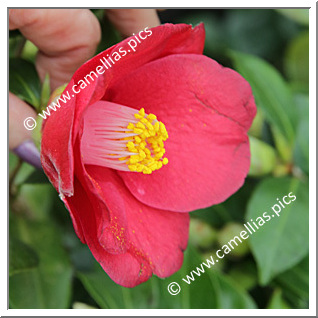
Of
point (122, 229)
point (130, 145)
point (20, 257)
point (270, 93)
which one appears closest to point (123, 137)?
point (130, 145)

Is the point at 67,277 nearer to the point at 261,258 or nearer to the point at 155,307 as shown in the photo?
the point at 155,307

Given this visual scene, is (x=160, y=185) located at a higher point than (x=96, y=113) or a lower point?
lower

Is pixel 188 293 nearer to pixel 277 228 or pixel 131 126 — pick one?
pixel 277 228

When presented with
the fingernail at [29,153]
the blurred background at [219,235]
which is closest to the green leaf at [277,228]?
the blurred background at [219,235]

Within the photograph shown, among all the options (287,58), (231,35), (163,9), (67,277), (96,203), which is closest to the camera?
(96,203)

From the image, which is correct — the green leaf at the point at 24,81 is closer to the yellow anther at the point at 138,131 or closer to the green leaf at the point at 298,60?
the yellow anther at the point at 138,131

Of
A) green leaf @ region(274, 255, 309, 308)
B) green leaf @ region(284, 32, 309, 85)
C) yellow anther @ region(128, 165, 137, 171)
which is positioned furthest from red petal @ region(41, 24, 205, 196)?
green leaf @ region(284, 32, 309, 85)

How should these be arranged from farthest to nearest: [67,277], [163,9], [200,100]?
[67,277], [163,9], [200,100]

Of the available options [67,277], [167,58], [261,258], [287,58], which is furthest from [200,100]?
[287,58]

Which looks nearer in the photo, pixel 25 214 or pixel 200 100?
pixel 200 100
